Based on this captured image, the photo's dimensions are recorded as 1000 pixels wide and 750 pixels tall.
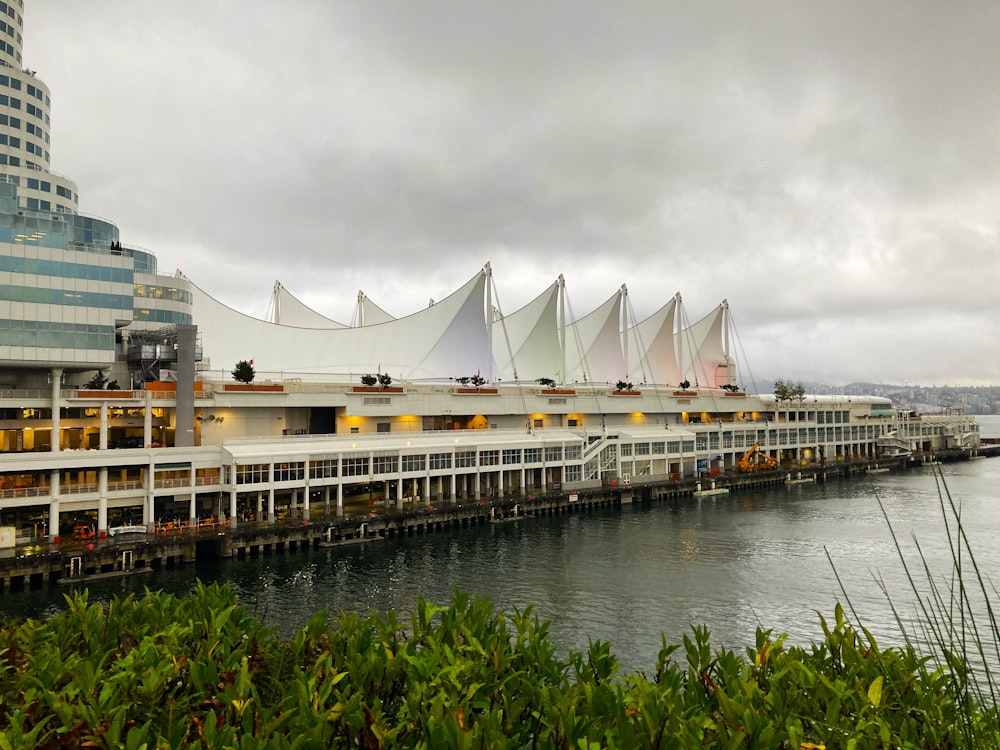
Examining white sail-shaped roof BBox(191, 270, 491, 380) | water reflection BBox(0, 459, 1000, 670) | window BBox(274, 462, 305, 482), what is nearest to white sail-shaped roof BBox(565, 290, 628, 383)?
white sail-shaped roof BBox(191, 270, 491, 380)

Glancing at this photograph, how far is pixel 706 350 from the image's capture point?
102 m

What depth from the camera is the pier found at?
107 feet

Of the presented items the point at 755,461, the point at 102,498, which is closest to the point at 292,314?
the point at 102,498

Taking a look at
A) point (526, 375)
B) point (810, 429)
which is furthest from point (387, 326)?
point (810, 429)

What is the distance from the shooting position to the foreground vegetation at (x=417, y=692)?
914 centimetres

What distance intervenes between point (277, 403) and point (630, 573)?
30.0 m

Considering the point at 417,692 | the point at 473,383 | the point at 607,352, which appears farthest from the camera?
the point at 607,352

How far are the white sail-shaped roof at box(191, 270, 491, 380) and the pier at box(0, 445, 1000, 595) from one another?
20.1 metres

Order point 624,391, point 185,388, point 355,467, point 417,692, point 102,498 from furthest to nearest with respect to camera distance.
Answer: point 624,391
point 355,467
point 185,388
point 102,498
point 417,692

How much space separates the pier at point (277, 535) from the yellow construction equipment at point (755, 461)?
12.4 m

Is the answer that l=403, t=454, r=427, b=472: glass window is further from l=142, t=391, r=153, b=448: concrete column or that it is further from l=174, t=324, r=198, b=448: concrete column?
Result: l=142, t=391, r=153, b=448: concrete column

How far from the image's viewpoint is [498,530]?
4612 cm

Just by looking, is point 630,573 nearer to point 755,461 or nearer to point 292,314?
point 755,461

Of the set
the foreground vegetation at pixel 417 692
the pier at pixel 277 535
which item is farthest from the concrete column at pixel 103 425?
the foreground vegetation at pixel 417 692
